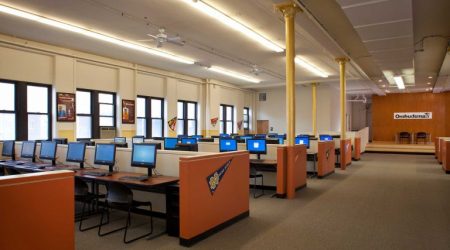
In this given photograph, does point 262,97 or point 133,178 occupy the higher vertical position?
point 262,97

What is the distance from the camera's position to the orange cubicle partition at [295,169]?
6.05m

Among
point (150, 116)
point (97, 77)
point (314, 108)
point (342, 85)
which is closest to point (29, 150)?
point (97, 77)

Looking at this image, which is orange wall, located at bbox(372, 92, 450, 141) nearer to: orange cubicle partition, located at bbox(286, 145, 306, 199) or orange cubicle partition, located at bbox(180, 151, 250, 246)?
orange cubicle partition, located at bbox(286, 145, 306, 199)

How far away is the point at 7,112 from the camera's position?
8000 millimetres

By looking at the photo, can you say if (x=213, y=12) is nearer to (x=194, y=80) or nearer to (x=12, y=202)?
(x=12, y=202)

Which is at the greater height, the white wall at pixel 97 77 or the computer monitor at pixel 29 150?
the white wall at pixel 97 77

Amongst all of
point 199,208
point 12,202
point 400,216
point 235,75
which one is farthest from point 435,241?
point 235,75

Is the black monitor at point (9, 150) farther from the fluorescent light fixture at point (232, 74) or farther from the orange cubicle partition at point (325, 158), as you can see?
the fluorescent light fixture at point (232, 74)

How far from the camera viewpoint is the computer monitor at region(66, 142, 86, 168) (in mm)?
5343

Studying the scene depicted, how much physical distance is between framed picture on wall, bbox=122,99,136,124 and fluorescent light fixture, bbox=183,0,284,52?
5091 millimetres

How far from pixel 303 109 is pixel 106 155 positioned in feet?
46.9

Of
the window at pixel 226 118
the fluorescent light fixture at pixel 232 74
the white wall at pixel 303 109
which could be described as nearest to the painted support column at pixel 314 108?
the white wall at pixel 303 109

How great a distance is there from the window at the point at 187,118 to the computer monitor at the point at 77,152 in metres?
7.99

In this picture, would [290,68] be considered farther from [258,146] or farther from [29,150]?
[29,150]
